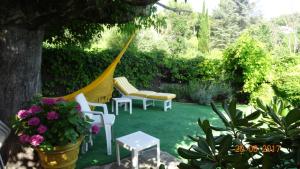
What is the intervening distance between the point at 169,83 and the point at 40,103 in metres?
5.92

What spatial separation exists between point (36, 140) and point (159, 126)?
2.68 metres

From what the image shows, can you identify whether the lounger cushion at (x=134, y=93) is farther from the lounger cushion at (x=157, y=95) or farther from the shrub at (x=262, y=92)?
the shrub at (x=262, y=92)

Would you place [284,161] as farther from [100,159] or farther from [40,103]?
[100,159]

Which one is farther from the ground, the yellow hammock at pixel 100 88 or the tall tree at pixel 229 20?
the tall tree at pixel 229 20

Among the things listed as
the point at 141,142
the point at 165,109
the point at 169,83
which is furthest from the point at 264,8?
the point at 141,142

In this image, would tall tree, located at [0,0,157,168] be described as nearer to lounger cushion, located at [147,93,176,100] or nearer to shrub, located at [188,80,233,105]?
lounger cushion, located at [147,93,176,100]

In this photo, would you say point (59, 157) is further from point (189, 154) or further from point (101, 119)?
point (189, 154)

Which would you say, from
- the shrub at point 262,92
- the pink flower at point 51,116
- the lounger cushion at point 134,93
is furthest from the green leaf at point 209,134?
the shrub at point 262,92

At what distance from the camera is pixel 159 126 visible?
475 centimetres

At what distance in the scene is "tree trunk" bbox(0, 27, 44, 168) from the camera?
2725mm

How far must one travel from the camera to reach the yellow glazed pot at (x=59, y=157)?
2512 mm

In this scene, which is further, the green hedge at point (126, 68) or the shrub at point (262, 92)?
the shrub at point (262, 92)

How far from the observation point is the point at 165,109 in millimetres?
5922

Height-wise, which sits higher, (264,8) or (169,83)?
(264,8)
